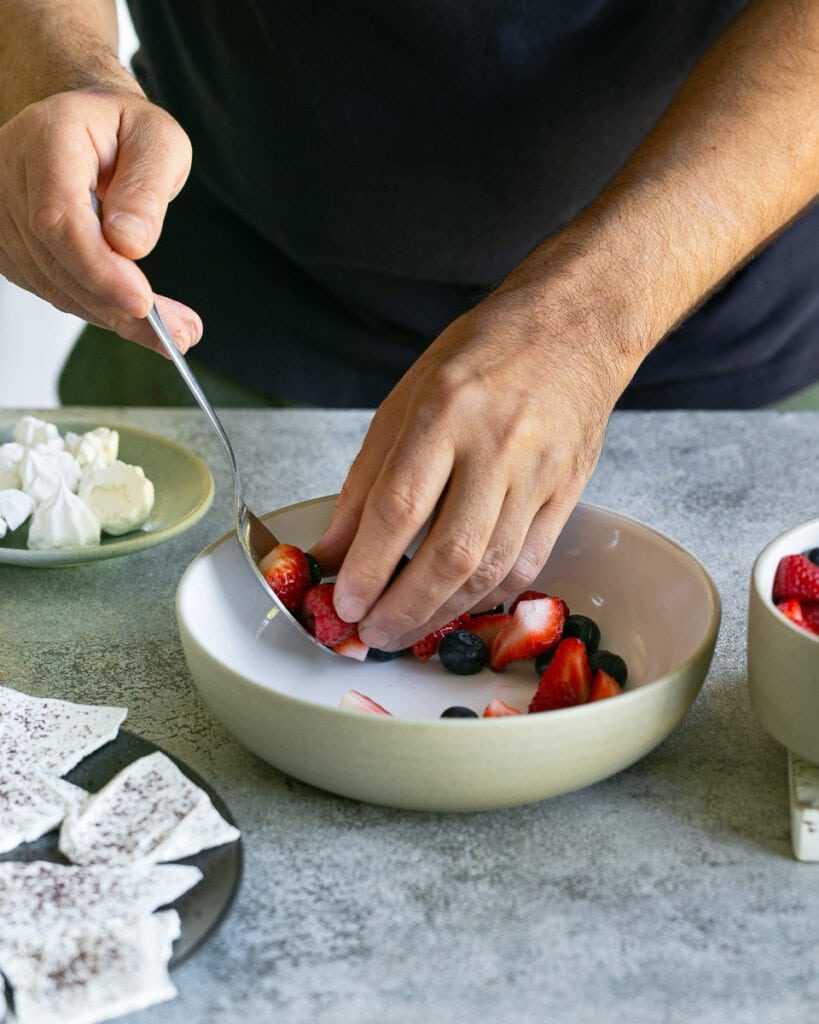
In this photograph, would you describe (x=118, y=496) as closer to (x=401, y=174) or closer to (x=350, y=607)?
(x=350, y=607)

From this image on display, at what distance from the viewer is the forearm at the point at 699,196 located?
1009mm

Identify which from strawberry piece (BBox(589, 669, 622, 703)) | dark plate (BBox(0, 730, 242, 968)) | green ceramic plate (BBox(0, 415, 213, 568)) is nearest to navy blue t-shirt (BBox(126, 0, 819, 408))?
green ceramic plate (BBox(0, 415, 213, 568))

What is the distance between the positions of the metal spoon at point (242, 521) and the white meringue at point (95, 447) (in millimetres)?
211

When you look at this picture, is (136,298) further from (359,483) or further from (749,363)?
(749,363)

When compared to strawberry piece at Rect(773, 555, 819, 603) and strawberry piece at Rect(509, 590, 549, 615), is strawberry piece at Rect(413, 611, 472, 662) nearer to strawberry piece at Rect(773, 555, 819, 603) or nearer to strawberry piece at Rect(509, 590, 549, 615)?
strawberry piece at Rect(509, 590, 549, 615)

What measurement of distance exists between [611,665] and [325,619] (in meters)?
0.21

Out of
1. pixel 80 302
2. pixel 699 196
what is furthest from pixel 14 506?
pixel 699 196

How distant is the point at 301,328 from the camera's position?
5.56 ft

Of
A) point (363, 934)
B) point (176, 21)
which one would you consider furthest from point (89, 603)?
point (176, 21)

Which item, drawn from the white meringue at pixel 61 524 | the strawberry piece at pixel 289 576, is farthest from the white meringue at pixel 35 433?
the strawberry piece at pixel 289 576

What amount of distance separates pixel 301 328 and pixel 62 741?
95 centimetres

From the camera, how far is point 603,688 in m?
0.86

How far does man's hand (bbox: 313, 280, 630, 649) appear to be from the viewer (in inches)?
33.9

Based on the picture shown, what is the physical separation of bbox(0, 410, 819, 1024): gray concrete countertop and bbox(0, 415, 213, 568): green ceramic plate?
0.04m
